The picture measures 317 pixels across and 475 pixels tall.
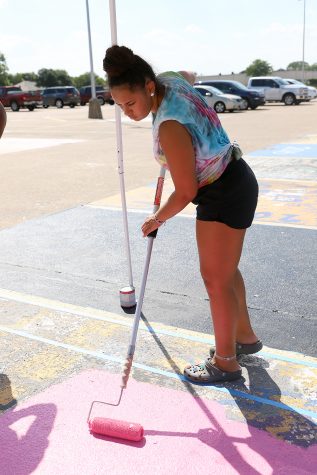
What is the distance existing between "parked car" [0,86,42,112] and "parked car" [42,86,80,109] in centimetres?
171

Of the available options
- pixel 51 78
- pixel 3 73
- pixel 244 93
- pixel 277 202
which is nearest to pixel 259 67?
pixel 51 78

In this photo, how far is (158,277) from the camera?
179 inches

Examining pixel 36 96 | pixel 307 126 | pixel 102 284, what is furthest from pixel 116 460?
pixel 36 96

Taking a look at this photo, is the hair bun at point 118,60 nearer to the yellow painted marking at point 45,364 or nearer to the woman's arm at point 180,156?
the woman's arm at point 180,156

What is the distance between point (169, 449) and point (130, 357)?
1.67 feet

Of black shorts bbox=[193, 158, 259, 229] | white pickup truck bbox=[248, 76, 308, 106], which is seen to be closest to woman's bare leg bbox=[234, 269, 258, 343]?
black shorts bbox=[193, 158, 259, 229]

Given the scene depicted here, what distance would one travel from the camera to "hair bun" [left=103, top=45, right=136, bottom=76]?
236 centimetres

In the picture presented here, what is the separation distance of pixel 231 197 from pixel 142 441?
122 cm

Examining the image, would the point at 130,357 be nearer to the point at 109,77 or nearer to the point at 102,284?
the point at 109,77

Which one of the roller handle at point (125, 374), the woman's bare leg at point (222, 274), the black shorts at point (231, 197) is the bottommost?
the roller handle at point (125, 374)

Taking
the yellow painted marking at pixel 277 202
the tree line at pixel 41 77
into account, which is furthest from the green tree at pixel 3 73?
the yellow painted marking at pixel 277 202

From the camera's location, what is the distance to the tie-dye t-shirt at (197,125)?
94.3 inches

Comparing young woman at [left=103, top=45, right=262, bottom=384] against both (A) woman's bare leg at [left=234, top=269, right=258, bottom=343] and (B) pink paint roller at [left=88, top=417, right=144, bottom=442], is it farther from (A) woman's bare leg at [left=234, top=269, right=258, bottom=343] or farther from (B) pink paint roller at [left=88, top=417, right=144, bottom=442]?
(B) pink paint roller at [left=88, top=417, right=144, bottom=442]

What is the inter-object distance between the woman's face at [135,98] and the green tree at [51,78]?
110 m
